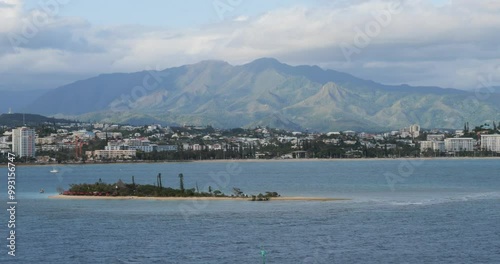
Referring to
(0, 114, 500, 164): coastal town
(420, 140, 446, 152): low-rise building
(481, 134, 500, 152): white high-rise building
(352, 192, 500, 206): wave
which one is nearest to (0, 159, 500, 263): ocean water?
(352, 192, 500, 206): wave

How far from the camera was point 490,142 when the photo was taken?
163 meters

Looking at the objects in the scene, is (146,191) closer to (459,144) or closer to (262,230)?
(262,230)

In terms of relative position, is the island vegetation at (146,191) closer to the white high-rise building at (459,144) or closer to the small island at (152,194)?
the small island at (152,194)

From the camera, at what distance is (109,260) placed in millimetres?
30734

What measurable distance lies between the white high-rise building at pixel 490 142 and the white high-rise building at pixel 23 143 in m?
78.9

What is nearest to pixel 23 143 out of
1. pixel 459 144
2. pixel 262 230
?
pixel 459 144

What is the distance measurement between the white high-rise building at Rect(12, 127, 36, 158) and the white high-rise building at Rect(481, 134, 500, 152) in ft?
259

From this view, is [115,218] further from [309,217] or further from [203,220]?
[309,217]

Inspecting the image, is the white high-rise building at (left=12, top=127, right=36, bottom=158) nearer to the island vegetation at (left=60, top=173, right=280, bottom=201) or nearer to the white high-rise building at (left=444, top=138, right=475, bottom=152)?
the white high-rise building at (left=444, top=138, right=475, bottom=152)

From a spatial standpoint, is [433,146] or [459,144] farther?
[433,146]

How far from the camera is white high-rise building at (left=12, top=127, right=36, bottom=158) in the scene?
137750 millimetres

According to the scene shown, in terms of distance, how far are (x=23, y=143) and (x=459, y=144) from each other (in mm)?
78438

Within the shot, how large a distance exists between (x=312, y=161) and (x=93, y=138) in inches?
1697

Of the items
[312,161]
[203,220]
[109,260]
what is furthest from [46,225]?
[312,161]
